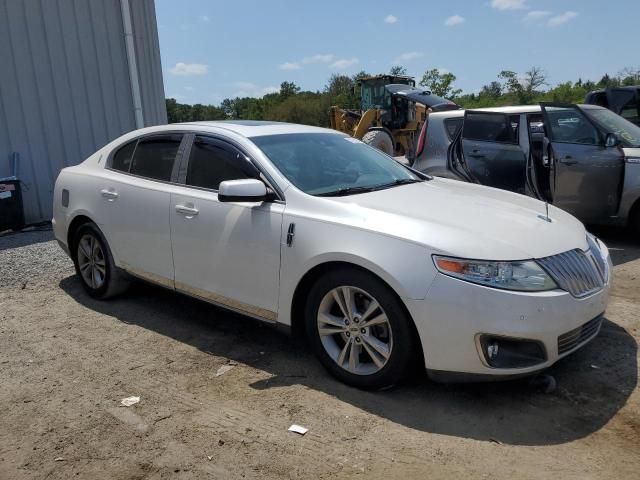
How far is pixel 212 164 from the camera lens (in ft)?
13.8

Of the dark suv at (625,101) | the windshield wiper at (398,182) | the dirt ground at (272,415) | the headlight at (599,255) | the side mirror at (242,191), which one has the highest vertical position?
the dark suv at (625,101)

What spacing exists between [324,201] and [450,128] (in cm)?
443

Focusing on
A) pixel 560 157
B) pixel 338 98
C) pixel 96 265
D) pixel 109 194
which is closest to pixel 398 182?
pixel 109 194

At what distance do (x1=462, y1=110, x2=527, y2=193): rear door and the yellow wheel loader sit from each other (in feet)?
22.9

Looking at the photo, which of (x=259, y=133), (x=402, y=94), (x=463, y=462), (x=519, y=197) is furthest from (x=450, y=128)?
(x=402, y=94)

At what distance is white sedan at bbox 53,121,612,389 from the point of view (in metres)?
2.97

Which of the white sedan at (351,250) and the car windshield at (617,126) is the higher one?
the car windshield at (617,126)

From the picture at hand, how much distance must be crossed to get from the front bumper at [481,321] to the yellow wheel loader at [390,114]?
37.7 ft

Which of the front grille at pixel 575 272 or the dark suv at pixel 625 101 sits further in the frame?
the dark suv at pixel 625 101

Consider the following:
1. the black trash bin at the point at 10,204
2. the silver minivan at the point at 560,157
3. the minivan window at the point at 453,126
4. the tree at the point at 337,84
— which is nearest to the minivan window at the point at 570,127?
the silver minivan at the point at 560,157

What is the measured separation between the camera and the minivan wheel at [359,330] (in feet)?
10.2

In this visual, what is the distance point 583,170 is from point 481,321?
4.27 m

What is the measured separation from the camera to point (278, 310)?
12.0 ft

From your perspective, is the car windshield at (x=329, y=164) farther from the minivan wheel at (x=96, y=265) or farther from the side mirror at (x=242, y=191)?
the minivan wheel at (x=96, y=265)
